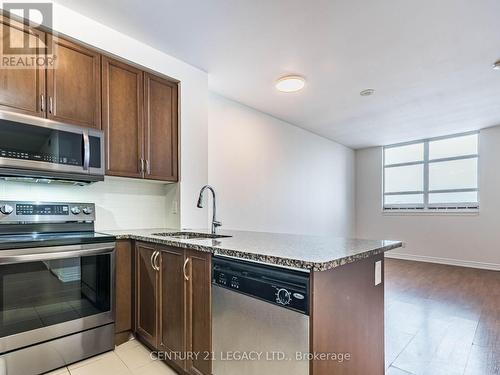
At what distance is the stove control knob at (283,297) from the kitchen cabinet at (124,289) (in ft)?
4.92

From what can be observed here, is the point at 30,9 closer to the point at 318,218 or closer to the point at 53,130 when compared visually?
the point at 53,130

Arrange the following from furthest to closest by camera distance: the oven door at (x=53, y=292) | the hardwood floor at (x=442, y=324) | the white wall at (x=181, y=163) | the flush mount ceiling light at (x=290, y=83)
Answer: the flush mount ceiling light at (x=290, y=83)
the white wall at (x=181, y=163)
the hardwood floor at (x=442, y=324)
the oven door at (x=53, y=292)

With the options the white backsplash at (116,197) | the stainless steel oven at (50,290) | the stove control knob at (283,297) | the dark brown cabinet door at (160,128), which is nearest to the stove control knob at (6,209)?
the stainless steel oven at (50,290)

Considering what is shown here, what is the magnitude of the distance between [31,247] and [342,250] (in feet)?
5.83

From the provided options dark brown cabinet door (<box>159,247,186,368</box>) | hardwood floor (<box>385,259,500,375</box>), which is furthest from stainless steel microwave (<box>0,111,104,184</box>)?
hardwood floor (<box>385,259,500,375</box>)

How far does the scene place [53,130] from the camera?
6.32ft

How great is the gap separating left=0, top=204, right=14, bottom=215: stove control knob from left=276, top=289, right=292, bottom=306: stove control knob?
195cm

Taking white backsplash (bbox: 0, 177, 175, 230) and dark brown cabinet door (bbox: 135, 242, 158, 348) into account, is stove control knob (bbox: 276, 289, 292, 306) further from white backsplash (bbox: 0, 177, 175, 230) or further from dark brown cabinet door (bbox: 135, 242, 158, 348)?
white backsplash (bbox: 0, 177, 175, 230)

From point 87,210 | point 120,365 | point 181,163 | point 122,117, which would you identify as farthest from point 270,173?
point 120,365

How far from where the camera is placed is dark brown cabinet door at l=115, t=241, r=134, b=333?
2127 mm

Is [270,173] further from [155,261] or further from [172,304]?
[172,304]

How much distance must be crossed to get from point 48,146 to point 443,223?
6527 millimetres

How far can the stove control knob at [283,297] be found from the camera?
111 centimetres
